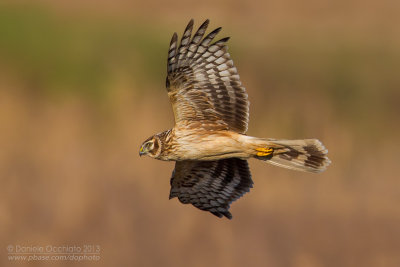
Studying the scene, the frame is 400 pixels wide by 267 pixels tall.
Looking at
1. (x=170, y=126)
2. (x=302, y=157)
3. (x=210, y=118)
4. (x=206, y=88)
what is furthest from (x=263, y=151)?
(x=170, y=126)

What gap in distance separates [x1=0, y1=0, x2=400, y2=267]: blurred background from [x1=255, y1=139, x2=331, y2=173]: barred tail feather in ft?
18.1

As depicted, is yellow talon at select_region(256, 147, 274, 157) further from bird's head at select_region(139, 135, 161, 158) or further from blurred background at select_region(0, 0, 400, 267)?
blurred background at select_region(0, 0, 400, 267)

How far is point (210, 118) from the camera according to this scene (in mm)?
10484

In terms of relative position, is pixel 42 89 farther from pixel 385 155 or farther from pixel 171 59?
pixel 171 59

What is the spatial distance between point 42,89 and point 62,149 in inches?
52.2

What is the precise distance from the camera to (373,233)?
16719 mm

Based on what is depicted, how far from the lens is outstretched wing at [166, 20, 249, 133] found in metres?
10.3

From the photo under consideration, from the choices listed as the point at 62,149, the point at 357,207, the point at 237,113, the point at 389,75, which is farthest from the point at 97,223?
the point at 237,113

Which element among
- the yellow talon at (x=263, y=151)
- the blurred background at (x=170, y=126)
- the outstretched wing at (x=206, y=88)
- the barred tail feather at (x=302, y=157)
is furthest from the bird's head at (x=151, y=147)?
the blurred background at (x=170, y=126)

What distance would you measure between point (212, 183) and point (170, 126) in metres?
5.11

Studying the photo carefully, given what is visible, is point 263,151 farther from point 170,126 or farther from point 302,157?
point 170,126

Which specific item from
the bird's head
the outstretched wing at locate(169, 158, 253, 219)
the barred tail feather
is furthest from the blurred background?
the bird's head

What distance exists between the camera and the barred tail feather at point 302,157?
1045 centimetres

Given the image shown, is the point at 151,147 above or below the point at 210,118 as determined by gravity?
below
